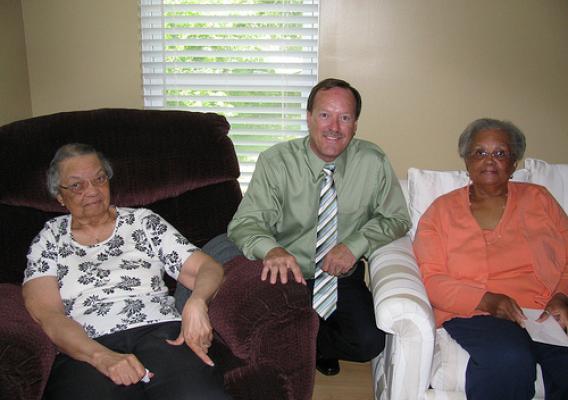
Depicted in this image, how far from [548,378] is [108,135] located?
1.74 m

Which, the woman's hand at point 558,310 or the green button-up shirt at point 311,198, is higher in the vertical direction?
the green button-up shirt at point 311,198

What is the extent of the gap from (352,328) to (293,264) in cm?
42

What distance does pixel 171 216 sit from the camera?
6.08 ft

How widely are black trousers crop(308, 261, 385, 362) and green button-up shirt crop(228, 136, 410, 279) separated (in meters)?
0.17

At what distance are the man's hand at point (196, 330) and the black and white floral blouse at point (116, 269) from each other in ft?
0.43

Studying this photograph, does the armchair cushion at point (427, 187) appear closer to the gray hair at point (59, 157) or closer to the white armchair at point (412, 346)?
the white armchair at point (412, 346)

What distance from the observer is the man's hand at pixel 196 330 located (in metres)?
1.34

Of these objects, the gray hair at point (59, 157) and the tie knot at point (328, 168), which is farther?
the tie knot at point (328, 168)

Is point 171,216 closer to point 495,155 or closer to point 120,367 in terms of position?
point 120,367

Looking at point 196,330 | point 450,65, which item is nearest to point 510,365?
point 196,330

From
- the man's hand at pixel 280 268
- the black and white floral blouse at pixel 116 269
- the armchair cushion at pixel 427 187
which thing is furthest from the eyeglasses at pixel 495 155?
the black and white floral blouse at pixel 116 269

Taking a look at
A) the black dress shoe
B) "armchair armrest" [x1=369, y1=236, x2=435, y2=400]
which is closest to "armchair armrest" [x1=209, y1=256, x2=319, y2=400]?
"armchair armrest" [x1=369, y1=236, x2=435, y2=400]

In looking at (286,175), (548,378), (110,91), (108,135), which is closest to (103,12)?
(110,91)

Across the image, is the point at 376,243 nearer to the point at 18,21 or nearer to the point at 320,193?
the point at 320,193
